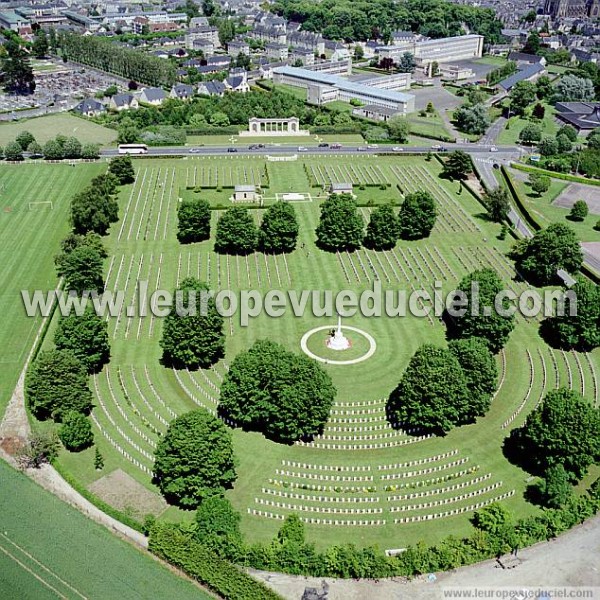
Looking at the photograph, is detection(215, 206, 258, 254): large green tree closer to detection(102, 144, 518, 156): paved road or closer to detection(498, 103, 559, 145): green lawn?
detection(102, 144, 518, 156): paved road

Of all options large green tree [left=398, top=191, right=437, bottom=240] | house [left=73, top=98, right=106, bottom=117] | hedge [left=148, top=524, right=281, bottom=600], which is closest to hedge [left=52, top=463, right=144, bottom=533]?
hedge [left=148, top=524, right=281, bottom=600]

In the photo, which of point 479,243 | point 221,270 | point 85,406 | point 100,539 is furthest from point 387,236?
point 100,539

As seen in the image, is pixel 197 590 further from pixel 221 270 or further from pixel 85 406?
pixel 221 270

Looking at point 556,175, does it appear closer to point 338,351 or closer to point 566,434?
point 338,351

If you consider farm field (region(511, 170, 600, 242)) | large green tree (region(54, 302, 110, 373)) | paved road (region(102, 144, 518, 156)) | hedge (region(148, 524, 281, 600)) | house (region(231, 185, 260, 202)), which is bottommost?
paved road (region(102, 144, 518, 156))

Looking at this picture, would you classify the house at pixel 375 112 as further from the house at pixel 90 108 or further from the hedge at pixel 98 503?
the hedge at pixel 98 503

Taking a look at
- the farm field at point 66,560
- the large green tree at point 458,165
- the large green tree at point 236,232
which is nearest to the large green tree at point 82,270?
the large green tree at point 236,232
